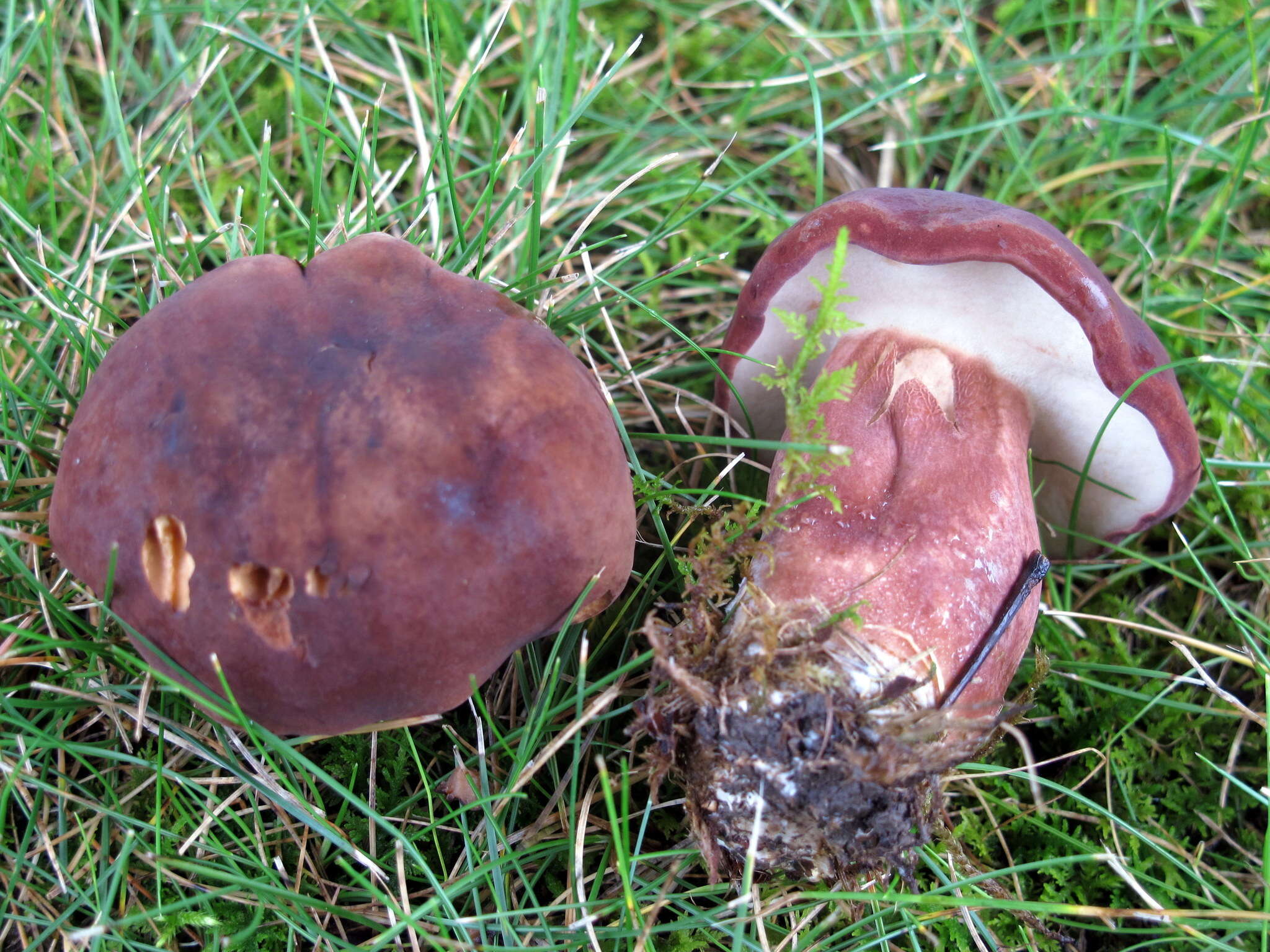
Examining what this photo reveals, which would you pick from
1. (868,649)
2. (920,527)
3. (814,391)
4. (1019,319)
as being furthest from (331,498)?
(1019,319)

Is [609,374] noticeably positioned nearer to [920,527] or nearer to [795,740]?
[920,527]

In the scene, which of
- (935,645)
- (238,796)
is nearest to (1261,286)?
(935,645)

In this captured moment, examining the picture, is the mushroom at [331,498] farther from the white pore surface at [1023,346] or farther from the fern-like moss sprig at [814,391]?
the white pore surface at [1023,346]

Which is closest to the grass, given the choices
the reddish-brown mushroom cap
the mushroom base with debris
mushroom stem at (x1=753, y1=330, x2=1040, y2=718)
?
the mushroom base with debris

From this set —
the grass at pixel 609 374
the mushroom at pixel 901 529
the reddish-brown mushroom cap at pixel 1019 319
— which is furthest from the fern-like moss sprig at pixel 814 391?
the grass at pixel 609 374

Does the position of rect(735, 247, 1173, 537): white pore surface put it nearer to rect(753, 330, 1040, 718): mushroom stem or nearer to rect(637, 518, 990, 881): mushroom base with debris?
rect(753, 330, 1040, 718): mushroom stem

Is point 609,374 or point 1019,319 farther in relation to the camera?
point 609,374
